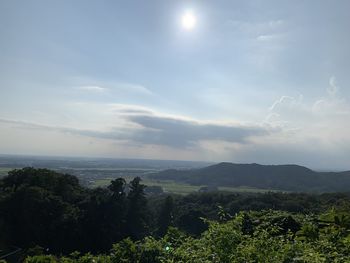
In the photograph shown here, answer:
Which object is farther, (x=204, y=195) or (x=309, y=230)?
(x=204, y=195)

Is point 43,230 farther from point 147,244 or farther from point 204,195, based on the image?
point 204,195

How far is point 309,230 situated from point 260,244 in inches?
114

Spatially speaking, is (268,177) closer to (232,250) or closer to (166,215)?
(166,215)

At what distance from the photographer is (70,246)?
2875 centimetres

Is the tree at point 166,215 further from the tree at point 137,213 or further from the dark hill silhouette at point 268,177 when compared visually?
the dark hill silhouette at point 268,177

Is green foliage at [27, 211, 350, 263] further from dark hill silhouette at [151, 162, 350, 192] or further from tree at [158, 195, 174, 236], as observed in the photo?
dark hill silhouette at [151, 162, 350, 192]

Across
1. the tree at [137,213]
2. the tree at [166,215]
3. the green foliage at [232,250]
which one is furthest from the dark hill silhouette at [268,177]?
the green foliage at [232,250]

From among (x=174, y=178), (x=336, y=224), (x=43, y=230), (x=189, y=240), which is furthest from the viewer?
(x=174, y=178)

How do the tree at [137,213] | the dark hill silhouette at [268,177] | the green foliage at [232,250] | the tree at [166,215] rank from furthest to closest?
the dark hill silhouette at [268,177] < the tree at [166,215] < the tree at [137,213] < the green foliage at [232,250]

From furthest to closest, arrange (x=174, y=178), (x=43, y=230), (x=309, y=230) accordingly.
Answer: (x=174, y=178)
(x=43, y=230)
(x=309, y=230)

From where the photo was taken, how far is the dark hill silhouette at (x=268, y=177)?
115m

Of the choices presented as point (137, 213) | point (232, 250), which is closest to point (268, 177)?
point (137, 213)

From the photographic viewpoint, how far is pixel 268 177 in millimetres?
134625

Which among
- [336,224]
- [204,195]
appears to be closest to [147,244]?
[336,224]
